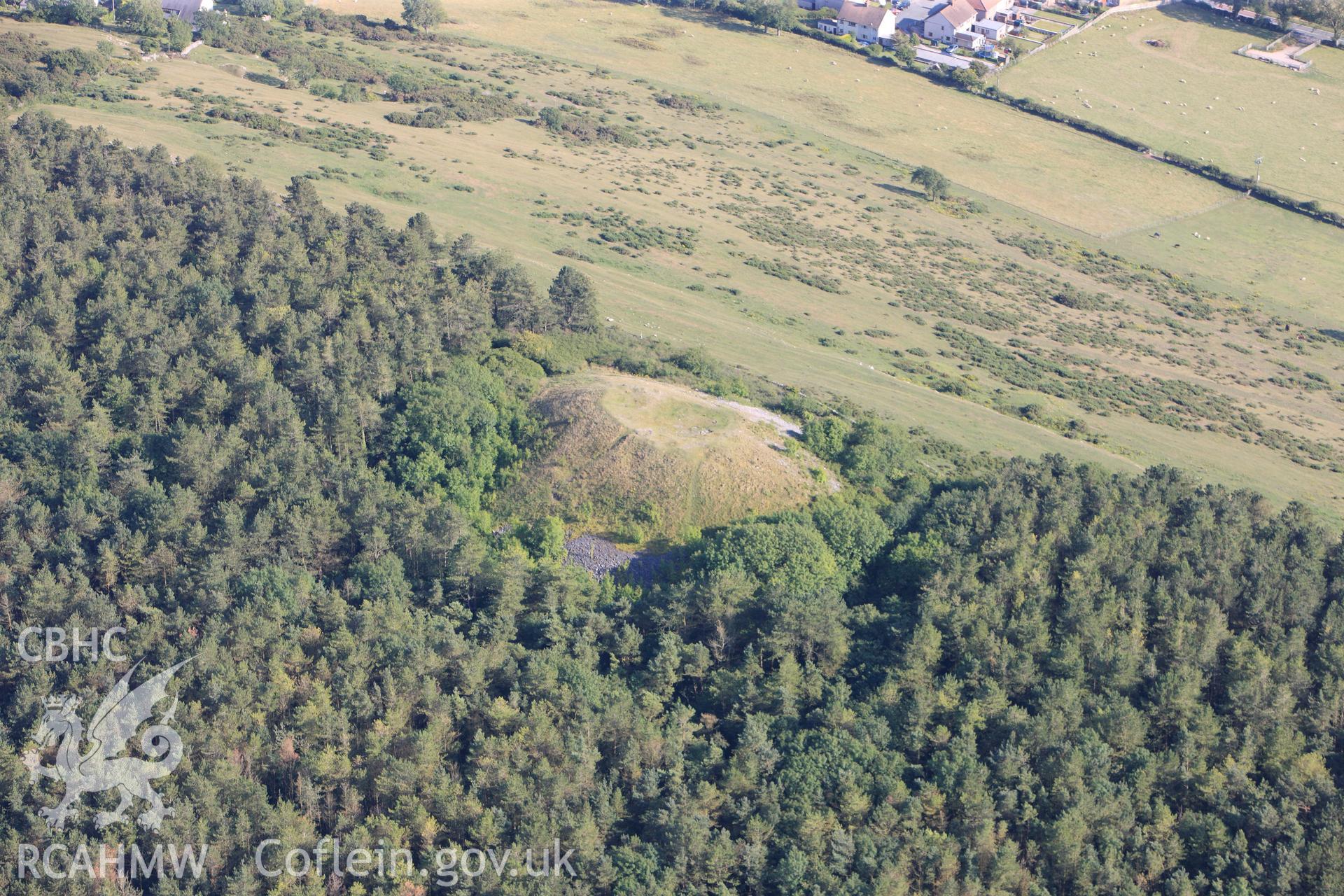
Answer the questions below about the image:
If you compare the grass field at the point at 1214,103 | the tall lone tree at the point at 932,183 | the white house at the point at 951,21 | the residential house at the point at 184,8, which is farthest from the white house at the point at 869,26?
the residential house at the point at 184,8

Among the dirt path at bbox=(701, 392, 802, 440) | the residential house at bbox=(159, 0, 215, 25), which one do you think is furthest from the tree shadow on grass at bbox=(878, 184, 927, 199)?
the residential house at bbox=(159, 0, 215, 25)

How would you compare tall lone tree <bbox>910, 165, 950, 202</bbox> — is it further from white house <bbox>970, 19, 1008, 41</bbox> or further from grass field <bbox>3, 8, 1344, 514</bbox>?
white house <bbox>970, 19, 1008, 41</bbox>

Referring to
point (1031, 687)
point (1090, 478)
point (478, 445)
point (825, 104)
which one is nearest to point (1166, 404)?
point (1090, 478)

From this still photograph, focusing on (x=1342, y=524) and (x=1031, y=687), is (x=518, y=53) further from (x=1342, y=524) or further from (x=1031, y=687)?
(x=1031, y=687)

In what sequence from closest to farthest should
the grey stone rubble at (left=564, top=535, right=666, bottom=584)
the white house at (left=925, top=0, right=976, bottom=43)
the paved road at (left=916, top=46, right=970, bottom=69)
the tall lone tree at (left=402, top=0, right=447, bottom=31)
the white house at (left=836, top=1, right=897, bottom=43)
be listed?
the grey stone rubble at (left=564, top=535, right=666, bottom=584) → the tall lone tree at (left=402, top=0, right=447, bottom=31) → the paved road at (left=916, top=46, right=970, bottom=69) → the white house at (left=925, top=0, right=976, bottom=43) → the white house at (left=836, top=1, right=897, bottom=43)

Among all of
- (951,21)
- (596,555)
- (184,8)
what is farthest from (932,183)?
(184,8)

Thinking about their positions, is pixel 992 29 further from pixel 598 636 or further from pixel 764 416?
pixel 598 636

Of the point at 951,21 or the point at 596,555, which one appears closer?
the point at 596,555
